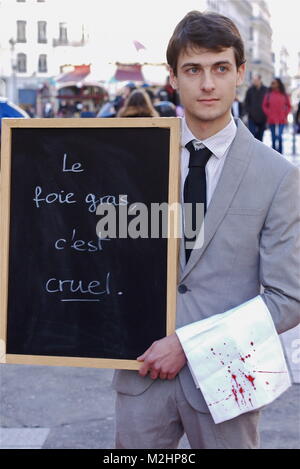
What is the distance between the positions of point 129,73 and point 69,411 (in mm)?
20121

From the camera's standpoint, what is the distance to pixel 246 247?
254cm

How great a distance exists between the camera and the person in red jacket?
17406 mm

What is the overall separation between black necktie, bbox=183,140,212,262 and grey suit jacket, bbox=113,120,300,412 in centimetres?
7

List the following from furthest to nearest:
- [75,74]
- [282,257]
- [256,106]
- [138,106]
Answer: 1. [75,74]
2. [256,106]
3. [138,106]
4. [282,257]

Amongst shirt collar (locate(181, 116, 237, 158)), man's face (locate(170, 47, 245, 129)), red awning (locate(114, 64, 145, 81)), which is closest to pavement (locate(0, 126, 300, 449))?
shirt collar (locate(181, 116, 237, 158))

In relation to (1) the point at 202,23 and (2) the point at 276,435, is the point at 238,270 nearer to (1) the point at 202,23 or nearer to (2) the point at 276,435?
(1) the point at 202,23

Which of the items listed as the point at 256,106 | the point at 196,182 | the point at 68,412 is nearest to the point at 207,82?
the point at 196,182

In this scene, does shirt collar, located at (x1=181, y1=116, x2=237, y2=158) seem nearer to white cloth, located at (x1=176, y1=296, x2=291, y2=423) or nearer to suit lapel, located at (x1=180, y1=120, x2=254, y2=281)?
suit lapel, located at (x1=180, y1=120, x2=254, y2=281)

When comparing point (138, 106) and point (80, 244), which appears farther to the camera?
point (138, 106)

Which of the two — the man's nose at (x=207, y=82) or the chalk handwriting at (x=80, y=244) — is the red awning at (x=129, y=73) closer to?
the chalk handwriting at (x=80, y=244)

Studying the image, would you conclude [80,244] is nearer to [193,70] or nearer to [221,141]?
[221,141]

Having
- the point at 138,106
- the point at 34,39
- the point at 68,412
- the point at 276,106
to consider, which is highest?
the point at 34,39
